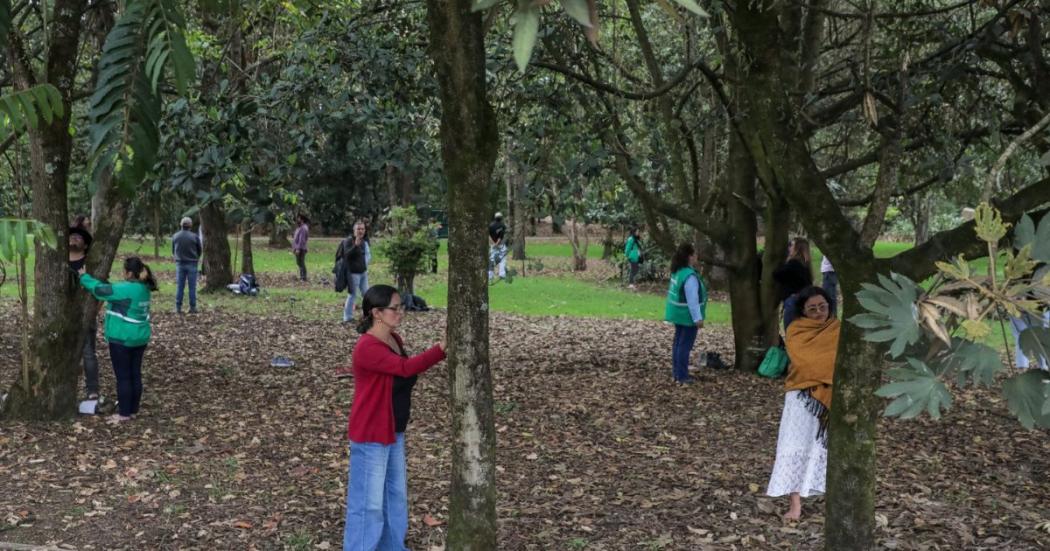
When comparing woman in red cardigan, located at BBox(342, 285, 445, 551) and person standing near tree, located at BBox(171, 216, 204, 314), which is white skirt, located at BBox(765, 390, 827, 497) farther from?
person standing near tree, located at BBox(171, 216, 204, 314)

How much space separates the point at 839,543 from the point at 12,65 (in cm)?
754

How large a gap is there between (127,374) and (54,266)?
119 cm

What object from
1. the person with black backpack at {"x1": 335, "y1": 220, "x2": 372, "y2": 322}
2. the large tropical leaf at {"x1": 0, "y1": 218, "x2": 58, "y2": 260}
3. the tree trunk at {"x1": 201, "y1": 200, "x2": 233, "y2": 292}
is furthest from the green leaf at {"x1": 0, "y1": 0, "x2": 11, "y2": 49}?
the tree trunk at {"x1": 201, "y1": 200, "x2": 233, "y2": 292}

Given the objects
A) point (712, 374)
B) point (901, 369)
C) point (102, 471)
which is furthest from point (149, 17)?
point (712, 374)

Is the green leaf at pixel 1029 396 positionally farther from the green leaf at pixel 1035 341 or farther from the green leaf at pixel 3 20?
the green leaf at pixel 3 20

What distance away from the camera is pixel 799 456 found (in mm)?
6844

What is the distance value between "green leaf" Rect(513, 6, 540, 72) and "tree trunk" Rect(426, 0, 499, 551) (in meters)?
3.02

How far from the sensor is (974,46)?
23.2 feet

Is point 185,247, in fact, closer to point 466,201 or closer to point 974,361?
point 466,201

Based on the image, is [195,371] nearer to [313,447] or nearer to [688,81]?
[313,447]

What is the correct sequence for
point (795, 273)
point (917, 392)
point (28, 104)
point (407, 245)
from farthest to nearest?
point (407, 245) → point (795, 273) → point (28, 104) → point (917, 392)

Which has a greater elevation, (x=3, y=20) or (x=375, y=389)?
(x=3, y=20)

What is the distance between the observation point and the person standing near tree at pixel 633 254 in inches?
1050

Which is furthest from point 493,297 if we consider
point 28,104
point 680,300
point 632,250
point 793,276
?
point 28,104
